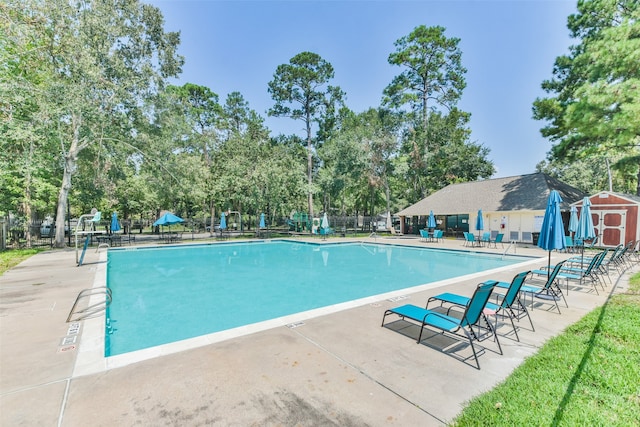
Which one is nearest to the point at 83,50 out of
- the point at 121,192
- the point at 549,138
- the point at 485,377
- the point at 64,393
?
the point at 121,192

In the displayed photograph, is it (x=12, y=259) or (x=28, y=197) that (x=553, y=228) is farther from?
(x=28, y=197)

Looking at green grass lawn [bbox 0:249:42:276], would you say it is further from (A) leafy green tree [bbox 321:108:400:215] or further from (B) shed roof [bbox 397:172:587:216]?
(B) shed roof [bbox 397:172:587:216]

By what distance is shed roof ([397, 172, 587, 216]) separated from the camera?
19719 millimetres

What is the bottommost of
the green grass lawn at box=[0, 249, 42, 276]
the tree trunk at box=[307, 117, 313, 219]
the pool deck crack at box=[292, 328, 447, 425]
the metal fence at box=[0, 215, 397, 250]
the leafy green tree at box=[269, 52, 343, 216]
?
the pool deck crack at box=[292, 328, 447, 425]

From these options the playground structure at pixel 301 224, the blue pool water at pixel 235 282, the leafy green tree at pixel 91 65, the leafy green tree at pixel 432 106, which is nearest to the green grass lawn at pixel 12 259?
the blue pool water at pixel 235 282

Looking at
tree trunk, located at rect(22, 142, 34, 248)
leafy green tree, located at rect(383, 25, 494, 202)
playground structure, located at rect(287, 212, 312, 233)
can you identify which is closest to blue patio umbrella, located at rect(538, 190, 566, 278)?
tree trunk, located at rect(22, 142, 34, 248)

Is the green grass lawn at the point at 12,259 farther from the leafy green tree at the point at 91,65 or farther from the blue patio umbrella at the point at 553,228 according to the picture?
the blue patio umbrella at the point at 553,228

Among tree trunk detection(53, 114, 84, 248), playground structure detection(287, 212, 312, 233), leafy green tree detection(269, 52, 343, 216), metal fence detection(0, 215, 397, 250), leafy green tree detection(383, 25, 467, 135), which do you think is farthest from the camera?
leafy green tree detection(383, 25, 467, 135)

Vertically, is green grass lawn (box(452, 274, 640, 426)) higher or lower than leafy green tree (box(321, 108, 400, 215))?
lower

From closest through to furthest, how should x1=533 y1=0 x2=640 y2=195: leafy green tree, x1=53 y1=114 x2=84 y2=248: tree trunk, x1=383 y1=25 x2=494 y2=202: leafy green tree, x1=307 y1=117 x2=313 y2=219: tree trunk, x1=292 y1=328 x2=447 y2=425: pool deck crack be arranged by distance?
x1=292 y1=328 x2=447 y2=425: pool deck crack → x1=533 y1=0 x2=640 y2=195: leafy green tree → x1=53 y1=114 x2=84 y2=248: tree trunk → x1=307 y1=117 x2=313 y2=219: tree trunk → x1=383 y1=25 x2=494 y2=202: leafy green tree

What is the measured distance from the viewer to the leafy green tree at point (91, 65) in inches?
588

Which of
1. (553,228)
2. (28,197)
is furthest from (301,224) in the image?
(553,228)

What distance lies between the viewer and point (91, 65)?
51.4 feet

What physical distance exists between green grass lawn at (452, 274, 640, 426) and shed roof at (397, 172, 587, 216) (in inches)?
693
